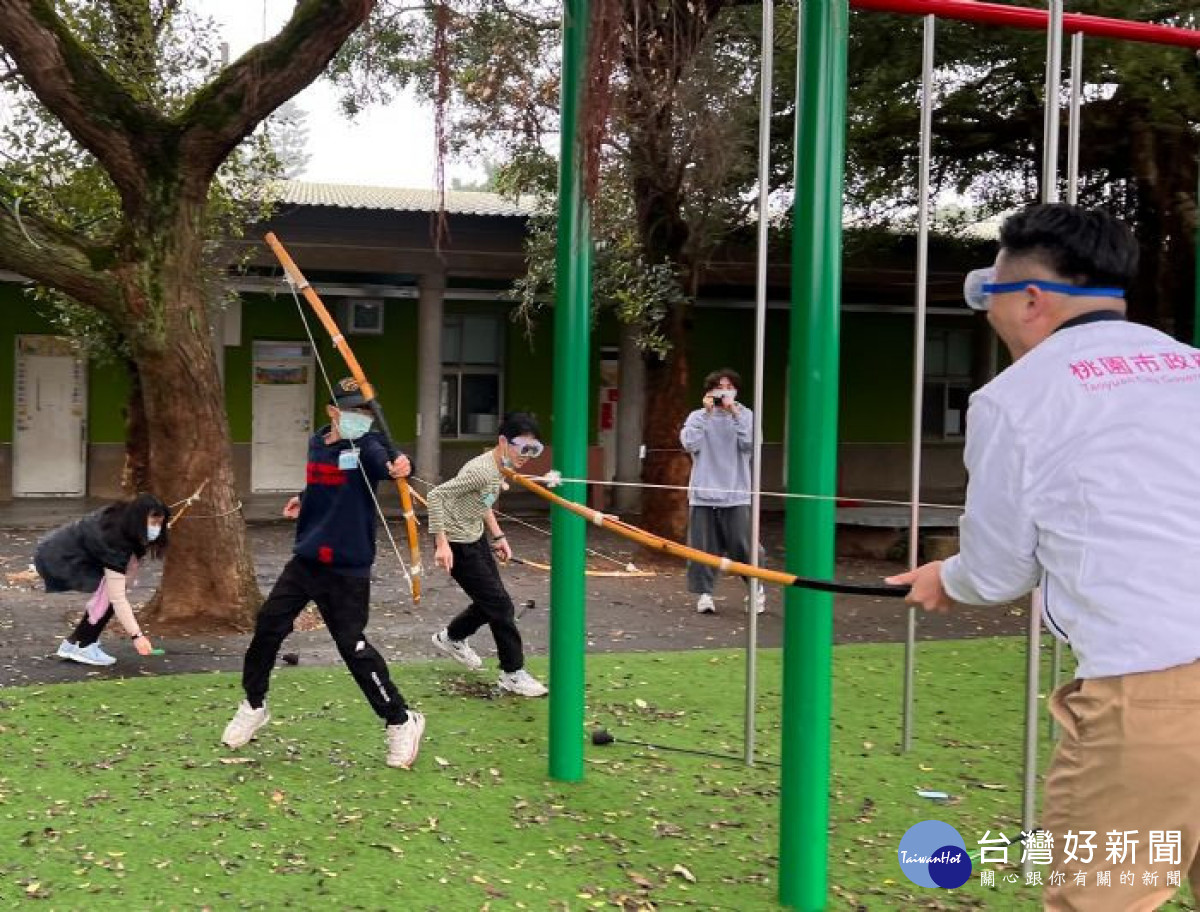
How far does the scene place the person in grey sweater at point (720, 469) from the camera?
10.1m

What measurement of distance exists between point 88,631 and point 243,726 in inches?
91.4

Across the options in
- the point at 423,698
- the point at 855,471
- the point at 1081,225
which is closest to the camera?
the point at 1081,225

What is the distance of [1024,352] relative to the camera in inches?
111

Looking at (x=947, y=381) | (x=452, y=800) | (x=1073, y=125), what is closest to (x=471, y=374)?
(x=947, y=381)

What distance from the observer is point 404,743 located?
564 centimetres

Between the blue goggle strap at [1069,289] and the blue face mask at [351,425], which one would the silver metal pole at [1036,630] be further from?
the blue face mask at [351,425]

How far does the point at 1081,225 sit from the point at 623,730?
421 centimetres

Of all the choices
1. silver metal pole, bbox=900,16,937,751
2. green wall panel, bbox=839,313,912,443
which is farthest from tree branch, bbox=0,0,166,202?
green wall panel, bbox=839,313,912,443

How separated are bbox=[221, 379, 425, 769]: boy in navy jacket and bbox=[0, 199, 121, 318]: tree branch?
3.30 meters

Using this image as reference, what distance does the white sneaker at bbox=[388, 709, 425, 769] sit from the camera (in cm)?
564

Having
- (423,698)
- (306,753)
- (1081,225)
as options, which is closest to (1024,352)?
(1081,225)

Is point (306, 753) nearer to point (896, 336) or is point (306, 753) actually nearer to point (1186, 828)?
point (1186, 828)

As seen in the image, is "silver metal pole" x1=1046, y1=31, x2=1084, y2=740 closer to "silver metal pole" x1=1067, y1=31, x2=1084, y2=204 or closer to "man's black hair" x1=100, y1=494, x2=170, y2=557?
"silver metal pole" x1=1067, y1=31, x2=1084, y2=204

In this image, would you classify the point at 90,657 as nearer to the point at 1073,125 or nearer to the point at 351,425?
the point at 351,425
